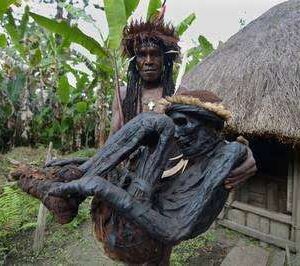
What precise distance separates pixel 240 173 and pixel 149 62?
84cm

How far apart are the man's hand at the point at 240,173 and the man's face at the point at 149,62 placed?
0.76 m

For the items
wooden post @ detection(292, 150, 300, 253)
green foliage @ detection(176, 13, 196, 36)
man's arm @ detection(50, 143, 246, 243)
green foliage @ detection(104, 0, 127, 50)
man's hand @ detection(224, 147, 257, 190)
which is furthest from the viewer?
green foliage @ detection(176, 13, 196, 36)

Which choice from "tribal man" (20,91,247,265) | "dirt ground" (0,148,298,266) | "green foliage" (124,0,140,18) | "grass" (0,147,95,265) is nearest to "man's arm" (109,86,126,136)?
"tribal man" (20,91,247,265)

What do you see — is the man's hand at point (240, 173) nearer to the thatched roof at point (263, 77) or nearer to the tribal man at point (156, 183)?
the tribal man at point (156, 183)

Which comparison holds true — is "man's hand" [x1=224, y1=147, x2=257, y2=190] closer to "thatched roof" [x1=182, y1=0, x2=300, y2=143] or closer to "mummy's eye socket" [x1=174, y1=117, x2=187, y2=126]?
"mummy's eye socket" [x1=174, y1=117, x2=187, y2=126]

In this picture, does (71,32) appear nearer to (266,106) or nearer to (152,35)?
(266,106)

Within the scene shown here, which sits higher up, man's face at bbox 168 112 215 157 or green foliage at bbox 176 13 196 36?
green foliage at bbox 176 13 196 36

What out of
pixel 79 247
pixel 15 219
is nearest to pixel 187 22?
pixel 79 247

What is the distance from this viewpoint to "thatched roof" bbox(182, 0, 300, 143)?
4.40 meters

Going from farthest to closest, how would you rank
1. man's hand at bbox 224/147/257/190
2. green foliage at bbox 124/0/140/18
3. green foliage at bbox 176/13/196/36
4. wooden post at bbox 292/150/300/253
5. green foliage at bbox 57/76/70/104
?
green foliage at bbox 57/76/70/104 → green foliage at bbox 176/13/196/36 → wooden post at bbox 292/150/300/253 → green foliage at bbox 124/0/140/18 → man's hand at bbox 224/147/257/190

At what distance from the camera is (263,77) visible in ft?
15.4

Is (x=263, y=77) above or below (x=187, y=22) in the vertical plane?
below

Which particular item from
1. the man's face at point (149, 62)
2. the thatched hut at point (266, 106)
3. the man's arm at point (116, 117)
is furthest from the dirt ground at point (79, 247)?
the man's face at point (149, 62)

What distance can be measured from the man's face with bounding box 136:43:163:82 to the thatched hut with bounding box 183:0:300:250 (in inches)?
106
